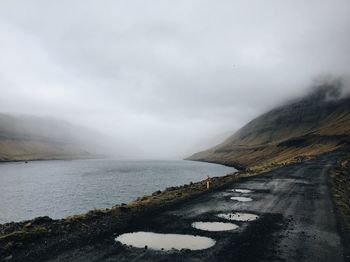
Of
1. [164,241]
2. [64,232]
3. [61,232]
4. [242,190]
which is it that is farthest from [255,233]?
[242,190]

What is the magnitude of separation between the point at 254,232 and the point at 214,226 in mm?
2856

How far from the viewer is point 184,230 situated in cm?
2009

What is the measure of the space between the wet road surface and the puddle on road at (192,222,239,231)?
489 millimetres

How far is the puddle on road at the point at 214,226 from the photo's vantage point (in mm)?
20656

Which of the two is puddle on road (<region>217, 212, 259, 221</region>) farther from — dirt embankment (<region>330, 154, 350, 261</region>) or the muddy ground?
dirt embankment (<region>330, 154, 350, 261</region>)

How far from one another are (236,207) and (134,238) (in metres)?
11.8

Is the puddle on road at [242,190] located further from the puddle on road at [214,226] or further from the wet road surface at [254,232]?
the puddle on road at [214,226]

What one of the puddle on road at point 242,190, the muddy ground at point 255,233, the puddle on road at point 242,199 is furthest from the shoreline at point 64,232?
the puddle on road at point 242,190

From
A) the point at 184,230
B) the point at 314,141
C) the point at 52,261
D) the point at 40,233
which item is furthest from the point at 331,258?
the point at 314,141

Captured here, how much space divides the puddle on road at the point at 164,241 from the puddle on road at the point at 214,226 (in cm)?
227

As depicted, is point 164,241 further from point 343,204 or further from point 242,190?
point 242,190

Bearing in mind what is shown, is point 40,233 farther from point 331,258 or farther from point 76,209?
point 76,209

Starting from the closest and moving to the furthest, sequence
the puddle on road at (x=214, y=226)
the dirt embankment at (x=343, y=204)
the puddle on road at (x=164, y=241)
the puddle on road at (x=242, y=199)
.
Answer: the puddle on road at (x=164, y=241), the dirt embankment at (x=343, y=204), the puddle on road at (x=214, y=226), the puddle on road at (x=242, y=199)

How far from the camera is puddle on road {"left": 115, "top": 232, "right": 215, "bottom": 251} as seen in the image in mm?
16781
